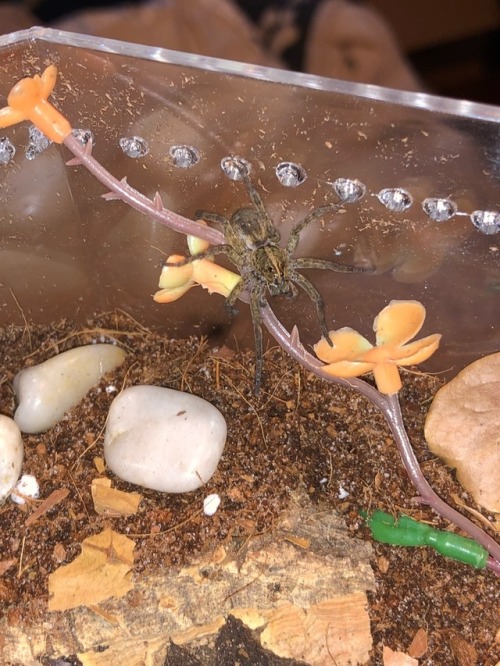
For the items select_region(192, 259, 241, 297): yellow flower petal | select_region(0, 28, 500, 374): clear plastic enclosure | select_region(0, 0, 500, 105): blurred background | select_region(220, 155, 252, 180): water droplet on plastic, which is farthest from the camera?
select_region(0, 0, 500, 105): blurred background

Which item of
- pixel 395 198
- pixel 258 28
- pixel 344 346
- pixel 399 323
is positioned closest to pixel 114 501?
pixel 344 346

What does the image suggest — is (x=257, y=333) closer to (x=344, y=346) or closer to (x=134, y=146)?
(x=344, y=346)

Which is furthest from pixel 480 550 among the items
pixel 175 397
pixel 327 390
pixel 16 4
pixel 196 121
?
pixel 16 4

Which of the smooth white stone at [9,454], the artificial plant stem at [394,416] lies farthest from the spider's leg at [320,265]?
the smooth white stone at [9,454]

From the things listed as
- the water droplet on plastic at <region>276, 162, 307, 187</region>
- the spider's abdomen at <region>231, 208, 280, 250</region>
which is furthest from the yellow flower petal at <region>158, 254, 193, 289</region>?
the water droplet on plastic at <region>276, 162, 307, 187</region>

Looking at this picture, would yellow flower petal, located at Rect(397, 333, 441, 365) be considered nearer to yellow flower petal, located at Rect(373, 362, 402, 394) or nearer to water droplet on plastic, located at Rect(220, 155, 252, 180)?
yellow flower petal, located at Rect(373, 362, 402, 394)
